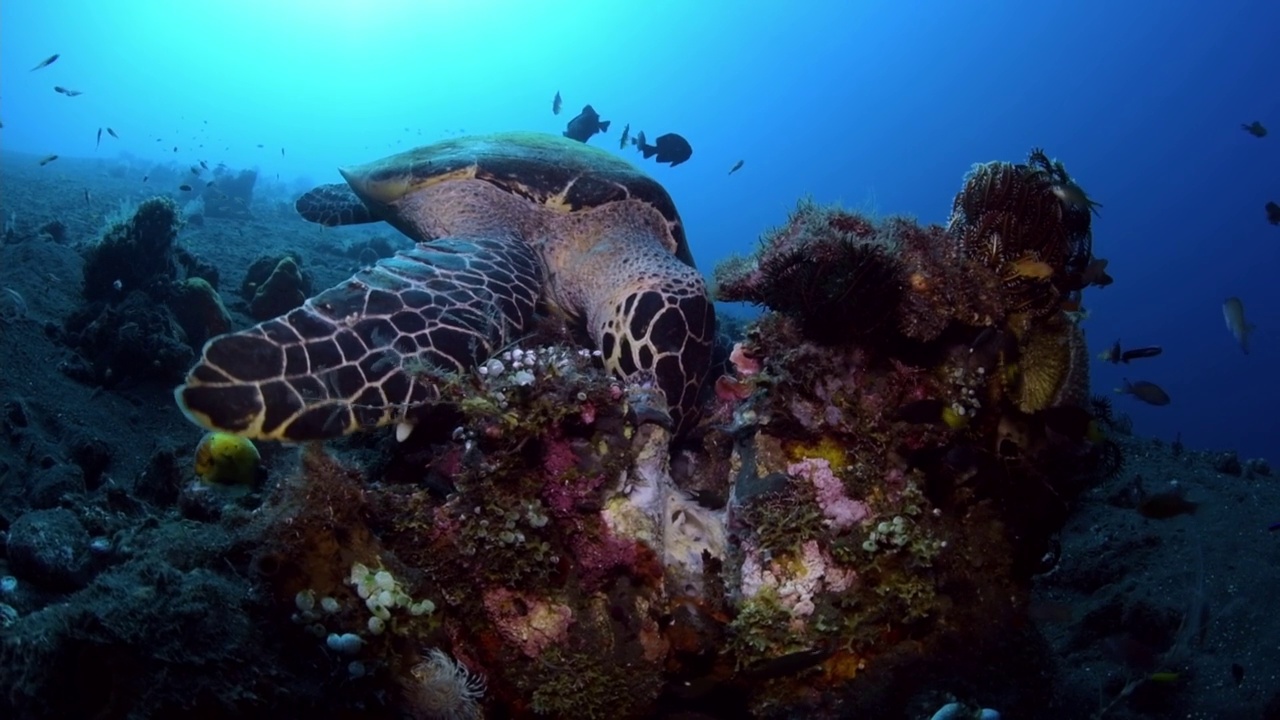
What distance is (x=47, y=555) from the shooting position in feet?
10.1

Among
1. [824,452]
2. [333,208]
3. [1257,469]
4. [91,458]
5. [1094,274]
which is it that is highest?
[1257,469]

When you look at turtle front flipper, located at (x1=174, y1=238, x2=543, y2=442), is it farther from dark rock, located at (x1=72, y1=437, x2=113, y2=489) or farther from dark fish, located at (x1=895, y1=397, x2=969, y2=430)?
dark rock, located at (x1=72, y1=437, x2=113, y2=489)

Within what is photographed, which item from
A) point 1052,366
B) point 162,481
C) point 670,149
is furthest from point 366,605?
point 670,149

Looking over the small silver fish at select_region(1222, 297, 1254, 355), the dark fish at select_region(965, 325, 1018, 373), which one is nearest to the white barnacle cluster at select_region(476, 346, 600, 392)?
the dark fish at select_region(965, 325, 1018, 373)

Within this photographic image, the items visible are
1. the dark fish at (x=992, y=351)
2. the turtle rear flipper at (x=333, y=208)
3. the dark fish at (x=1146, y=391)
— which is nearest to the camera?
the dark fish at (x=992, y=351)

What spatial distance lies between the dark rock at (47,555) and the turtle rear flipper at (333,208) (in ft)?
16.8

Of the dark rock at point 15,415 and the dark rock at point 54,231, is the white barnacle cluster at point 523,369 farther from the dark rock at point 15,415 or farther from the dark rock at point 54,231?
the dark rock at point 54,231

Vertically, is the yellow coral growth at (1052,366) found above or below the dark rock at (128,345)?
Answer: above

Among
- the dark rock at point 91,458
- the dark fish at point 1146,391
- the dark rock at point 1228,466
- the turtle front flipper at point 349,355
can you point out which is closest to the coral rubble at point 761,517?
the turtle front flipper at point 349,355

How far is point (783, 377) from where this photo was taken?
3088 mm

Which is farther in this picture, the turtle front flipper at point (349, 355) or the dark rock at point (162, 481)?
the dark rock at point (162, 481)

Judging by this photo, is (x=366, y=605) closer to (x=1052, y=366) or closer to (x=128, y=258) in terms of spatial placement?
(x=1052, y=366)

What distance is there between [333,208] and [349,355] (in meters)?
5.92

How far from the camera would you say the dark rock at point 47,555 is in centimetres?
307
